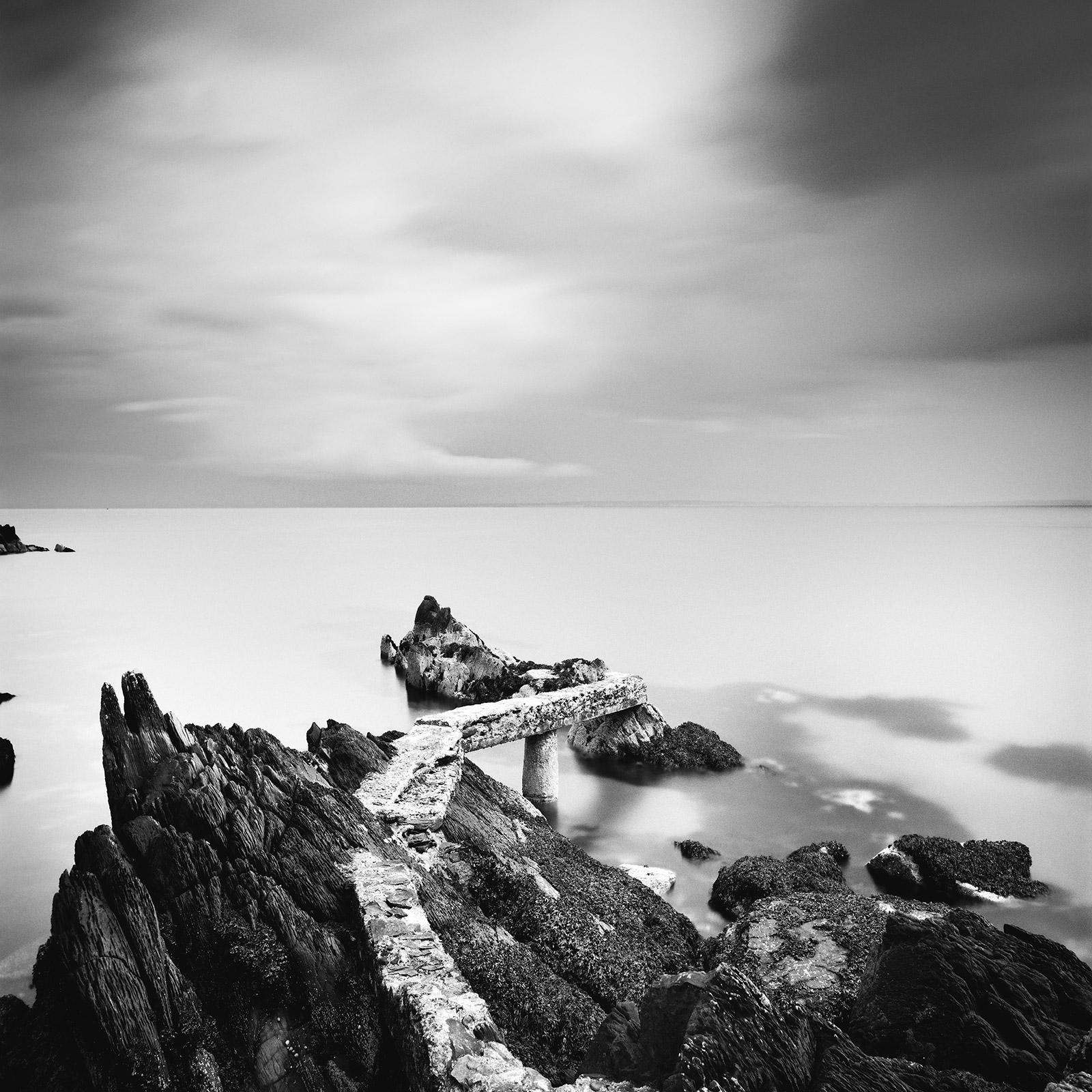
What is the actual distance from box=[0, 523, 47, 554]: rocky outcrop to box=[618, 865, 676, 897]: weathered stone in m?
163

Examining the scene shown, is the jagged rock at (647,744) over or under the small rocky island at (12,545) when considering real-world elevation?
under

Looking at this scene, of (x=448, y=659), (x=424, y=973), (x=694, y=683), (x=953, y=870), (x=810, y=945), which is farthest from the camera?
(x=694, y=683)

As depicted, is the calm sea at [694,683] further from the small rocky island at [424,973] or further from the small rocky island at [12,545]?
the small rocky island at [12,545]

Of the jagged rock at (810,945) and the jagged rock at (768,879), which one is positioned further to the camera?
the jagged rock at (768,879)

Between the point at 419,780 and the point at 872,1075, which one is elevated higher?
the point at 872,1075

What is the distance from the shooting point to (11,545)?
154375 millimetres

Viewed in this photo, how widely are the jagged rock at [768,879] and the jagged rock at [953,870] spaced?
6.02ft

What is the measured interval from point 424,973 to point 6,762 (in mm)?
33542

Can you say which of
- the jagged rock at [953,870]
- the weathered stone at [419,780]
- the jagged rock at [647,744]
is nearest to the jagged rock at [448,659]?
the jagged rock at [647,744]

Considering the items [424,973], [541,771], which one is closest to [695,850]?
[541,771]

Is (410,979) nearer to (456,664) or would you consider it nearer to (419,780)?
(419,780)

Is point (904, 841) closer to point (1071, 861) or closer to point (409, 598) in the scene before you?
point (1071, 861)

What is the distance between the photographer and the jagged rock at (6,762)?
1414 inches

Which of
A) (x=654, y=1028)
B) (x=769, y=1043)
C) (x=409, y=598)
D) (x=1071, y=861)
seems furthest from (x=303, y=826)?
(x=409, y=598)
